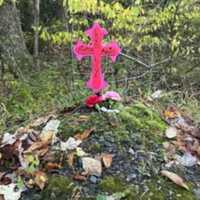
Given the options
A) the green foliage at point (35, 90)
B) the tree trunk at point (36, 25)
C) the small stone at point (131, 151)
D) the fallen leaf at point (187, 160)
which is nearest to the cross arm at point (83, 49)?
the small stone at point (131, 151)

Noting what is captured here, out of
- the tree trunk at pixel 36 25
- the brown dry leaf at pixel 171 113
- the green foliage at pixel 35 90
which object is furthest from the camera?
the tree trunk at pixel 36 25

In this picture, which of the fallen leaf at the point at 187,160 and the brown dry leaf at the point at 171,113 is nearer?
the fallen leaf at the point at 187,160

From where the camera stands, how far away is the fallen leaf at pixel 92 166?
2391 mm

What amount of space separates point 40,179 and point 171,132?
2.42 feet

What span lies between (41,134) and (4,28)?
623cm

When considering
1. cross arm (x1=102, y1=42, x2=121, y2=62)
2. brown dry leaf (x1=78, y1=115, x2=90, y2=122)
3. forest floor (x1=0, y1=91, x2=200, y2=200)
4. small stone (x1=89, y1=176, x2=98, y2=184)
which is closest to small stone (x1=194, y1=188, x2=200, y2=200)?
forest floor (x1=0, y1=91, x2=200, y2=200)

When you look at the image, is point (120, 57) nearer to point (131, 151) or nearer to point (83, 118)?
point (83, 118)

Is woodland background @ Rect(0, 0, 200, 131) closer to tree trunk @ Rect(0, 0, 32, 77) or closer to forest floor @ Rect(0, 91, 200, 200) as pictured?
tree trunk @ Rect(0, 0, 32, 77)

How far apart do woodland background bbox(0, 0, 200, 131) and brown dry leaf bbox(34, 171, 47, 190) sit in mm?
3626

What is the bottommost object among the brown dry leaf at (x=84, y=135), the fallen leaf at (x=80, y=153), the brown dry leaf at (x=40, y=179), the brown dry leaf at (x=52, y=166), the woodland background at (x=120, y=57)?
the woodland background at (x=120, y=57)

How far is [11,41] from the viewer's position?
8.72 meters

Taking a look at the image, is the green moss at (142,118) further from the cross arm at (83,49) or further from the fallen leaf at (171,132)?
the cross arm at (83,49)

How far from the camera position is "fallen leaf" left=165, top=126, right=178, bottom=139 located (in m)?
2.73

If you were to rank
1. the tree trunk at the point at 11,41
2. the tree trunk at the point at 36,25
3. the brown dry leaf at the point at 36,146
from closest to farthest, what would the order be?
the brown dry leaf at the point at 36,146, the tree trunk at the point at 11,41, the tree trunk at the point at 36,25
